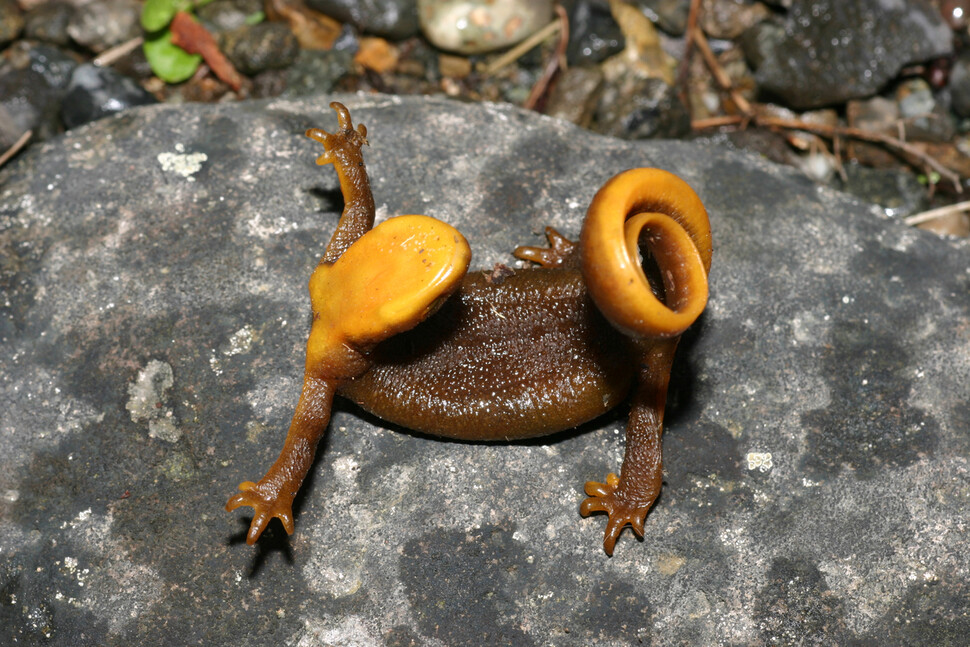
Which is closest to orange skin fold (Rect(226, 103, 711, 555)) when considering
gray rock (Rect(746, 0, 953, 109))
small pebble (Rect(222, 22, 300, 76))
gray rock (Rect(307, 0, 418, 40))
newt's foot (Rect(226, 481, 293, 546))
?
newt's foot (Rect(226, 481, 293, 546))

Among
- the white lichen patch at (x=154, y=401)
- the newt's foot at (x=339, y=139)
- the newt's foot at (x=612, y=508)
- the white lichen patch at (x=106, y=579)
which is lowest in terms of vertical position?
the white lichen patch at (x=106, y=579)

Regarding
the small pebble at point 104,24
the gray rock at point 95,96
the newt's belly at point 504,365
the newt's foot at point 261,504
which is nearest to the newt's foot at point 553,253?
the newt's belly at point 504,365

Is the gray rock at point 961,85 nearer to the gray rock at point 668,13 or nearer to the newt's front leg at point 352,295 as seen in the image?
the gray rock at point 668,13

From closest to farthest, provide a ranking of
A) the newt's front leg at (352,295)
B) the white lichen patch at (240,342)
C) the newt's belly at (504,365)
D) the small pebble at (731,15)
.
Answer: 1. the newt's front leg at (352,295)
2. the newt's belly at (504,365)
3. the white lichen patch at (240,342)
4. the small pebble at (731,15)

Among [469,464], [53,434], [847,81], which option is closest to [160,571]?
[53,434]

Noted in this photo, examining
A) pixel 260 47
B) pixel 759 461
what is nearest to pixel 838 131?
pixel 759 461

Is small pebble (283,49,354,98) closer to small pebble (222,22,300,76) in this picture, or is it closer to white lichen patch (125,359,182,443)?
small pebble (222,22,300,76)

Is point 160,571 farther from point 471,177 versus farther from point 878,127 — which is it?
point 878,127
